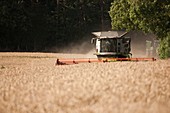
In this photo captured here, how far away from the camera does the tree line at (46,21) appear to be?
7419cm

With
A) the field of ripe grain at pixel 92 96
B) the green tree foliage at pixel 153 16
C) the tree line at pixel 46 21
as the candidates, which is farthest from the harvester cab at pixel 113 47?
the tree line at pixel 46 21

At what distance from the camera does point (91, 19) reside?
86.5 meters

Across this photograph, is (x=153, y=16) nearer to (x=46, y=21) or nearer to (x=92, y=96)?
(x=92, y=96)

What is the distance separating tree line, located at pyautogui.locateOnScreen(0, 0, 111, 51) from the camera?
74.2 m

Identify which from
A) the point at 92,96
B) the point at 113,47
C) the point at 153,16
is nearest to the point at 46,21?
the point at 153,16

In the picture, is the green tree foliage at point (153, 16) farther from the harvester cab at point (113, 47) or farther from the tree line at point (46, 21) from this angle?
the tree line at point (46, 21)

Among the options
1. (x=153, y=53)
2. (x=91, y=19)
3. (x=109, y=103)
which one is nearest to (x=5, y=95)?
(x=109, y=103)

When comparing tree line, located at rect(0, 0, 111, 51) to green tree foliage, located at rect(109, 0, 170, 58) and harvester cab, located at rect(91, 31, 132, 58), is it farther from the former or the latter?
harvester cab, located at rect(91, 31, 132, 58)

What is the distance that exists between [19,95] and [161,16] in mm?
25878

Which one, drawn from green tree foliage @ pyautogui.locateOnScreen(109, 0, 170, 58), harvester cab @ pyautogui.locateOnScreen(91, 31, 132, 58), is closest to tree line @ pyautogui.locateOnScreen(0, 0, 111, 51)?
green tree foliage @ pyautogui.locateOnScreen(109, 0, 170, 58)

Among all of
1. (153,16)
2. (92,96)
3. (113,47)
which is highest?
(153,16)

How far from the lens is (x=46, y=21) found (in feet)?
261

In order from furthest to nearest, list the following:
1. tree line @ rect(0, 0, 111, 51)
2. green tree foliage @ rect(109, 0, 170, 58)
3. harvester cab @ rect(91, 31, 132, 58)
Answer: tree line @ rect(0, 0, 111, 51) → green tree foliage @ rect(109, 0, 170, 58) → harvester cab @ rect(91, 31, 132, 58)

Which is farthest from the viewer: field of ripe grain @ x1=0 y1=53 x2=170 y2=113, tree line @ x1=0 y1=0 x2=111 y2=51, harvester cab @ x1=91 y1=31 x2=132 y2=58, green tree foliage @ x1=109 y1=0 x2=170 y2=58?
tree line @ x1=0 y1=0 x2=111 y2=51
